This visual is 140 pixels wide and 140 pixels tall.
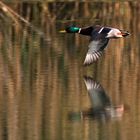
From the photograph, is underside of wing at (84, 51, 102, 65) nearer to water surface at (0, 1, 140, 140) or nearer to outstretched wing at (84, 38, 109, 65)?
outstretched wing at (84, 38, 109, 65)

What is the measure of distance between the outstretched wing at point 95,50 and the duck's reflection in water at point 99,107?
2.42 ft

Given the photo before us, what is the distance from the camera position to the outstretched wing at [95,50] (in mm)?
10727

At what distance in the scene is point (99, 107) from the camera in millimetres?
8727

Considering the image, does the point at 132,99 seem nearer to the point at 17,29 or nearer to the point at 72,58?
the point at 72,58

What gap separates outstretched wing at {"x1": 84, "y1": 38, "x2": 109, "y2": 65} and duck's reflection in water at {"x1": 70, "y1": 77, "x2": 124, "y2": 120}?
74 cm

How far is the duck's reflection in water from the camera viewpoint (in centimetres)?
815

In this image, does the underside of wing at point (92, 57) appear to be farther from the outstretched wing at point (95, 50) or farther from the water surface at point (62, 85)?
the water surface at point (62, 85)

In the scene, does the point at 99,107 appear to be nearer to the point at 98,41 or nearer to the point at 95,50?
the point at 95,50

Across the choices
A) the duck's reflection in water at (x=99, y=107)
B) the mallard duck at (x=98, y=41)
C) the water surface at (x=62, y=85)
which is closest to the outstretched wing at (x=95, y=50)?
the mallard duck at (x=98, y=41)

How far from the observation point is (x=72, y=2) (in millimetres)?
19969

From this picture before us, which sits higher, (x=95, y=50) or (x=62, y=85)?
(x=95, y=50)

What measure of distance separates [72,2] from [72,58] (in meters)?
7.92

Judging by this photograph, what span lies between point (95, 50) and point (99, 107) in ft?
7.25

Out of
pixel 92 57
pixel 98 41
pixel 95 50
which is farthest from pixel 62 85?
pixel 98 41
